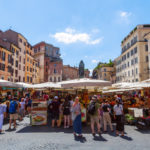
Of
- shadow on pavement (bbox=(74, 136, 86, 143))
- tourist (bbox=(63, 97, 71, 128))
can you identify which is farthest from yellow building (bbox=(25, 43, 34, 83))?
shadow on pavement (bbox=(74, 136, 86, 143))

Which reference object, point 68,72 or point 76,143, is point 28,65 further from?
point 76,143

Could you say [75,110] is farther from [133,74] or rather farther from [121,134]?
[133,74]

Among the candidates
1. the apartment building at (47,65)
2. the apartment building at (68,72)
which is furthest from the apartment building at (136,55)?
the apartment building at (68,72)

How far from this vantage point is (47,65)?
6206cm

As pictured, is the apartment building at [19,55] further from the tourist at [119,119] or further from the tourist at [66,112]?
the tourist at [119,119]

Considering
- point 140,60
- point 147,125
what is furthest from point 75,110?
point 140,60

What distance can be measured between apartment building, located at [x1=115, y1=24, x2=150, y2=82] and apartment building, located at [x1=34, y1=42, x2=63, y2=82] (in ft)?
83.6

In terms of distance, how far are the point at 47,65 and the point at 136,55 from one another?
112ft

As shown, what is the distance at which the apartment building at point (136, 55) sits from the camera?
39281 mm

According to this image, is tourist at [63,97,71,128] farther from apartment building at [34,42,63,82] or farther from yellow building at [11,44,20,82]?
apartment building at [34,42,63,82]

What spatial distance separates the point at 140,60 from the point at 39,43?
4109cm

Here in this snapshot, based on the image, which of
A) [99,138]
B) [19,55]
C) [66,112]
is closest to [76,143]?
[99,138]

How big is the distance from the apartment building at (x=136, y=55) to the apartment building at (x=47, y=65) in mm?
25486

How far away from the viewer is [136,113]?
9250mm
